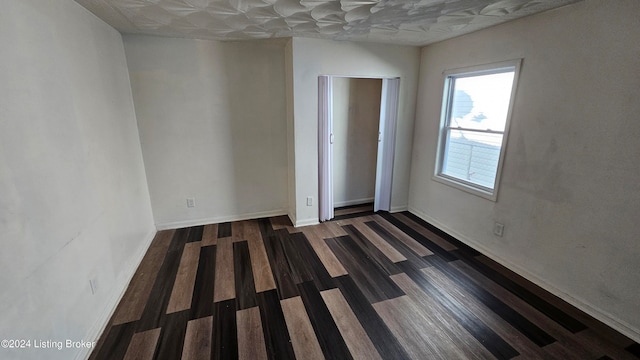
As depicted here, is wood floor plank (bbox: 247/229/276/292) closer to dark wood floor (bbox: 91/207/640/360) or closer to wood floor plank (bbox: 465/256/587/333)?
dark wood floor (bbox: 91/207/640/360)

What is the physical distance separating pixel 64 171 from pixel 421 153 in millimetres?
3675

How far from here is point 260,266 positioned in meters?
2.65

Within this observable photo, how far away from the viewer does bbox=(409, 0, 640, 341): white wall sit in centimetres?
178

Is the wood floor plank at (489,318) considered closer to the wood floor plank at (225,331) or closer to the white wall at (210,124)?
the wood floor plank at (225,331)

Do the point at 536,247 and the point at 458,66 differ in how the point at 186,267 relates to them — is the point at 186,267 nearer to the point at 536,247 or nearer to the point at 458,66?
the point at 536,247

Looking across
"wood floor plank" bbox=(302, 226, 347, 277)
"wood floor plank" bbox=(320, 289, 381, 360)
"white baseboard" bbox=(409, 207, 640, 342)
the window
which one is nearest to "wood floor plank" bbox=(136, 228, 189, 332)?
"wood floor plank" bbox=(320, 289, 381, 360)

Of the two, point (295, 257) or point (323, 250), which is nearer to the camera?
point (295, 257)

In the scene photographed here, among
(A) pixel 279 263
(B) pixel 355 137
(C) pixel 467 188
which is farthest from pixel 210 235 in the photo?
A: (C) pixel 467 188

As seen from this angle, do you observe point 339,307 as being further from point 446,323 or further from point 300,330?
point 446,323

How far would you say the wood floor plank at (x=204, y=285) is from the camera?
208 centimetres

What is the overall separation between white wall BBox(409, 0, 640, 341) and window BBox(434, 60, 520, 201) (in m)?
0.12

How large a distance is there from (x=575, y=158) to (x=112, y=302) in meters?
3.78

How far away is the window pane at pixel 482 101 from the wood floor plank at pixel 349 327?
2.25 meters

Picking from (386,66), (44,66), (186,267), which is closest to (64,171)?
(44,66)
